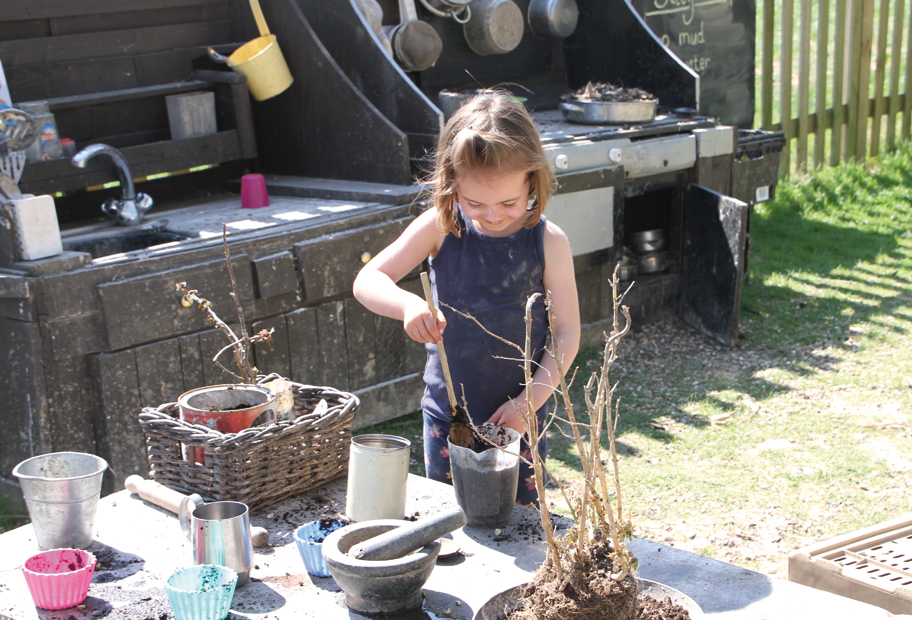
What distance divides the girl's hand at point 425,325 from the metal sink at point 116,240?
221 centimetres

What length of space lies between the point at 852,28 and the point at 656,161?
15.8 feet

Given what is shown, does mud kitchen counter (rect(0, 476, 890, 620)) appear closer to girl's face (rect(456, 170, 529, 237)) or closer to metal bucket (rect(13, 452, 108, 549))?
→ metal bucket (rect(13, 452, 108, 549))

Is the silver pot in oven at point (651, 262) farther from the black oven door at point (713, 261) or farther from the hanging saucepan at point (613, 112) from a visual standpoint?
the hanging saucepan at point (613, 112)

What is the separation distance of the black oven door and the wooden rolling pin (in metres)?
4.17

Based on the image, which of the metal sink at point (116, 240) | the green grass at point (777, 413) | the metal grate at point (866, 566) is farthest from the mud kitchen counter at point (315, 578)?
the metal sink at point (116, 240)

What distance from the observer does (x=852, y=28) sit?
28.8ft

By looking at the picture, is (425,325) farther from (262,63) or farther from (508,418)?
(262,63)

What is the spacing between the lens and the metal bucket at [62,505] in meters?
1.72

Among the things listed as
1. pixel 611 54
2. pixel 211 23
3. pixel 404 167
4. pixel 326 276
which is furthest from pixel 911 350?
pixel 211 23

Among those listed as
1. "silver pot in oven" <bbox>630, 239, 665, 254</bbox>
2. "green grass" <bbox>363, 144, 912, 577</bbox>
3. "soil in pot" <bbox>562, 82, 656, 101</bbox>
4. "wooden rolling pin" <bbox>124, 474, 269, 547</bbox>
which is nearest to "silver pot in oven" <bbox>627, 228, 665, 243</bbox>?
"silver pot in oven" <bbox>630, 239, 665, 254</bbox>

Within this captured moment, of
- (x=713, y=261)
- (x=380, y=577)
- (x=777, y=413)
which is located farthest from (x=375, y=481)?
(x=713, y=261)

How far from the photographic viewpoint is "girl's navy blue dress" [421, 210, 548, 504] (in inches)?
91.6

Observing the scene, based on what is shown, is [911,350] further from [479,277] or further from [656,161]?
[479,277]

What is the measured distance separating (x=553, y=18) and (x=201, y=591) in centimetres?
531
